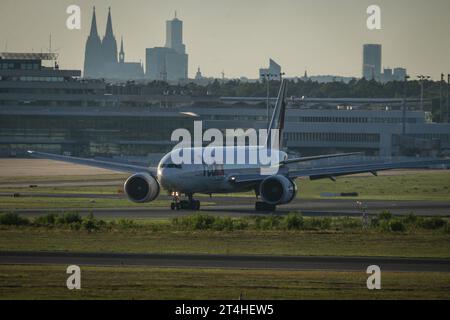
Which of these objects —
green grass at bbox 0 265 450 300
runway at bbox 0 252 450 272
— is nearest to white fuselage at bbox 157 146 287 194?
runway at bbox 0 252 450 272

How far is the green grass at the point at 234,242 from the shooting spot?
50.5m

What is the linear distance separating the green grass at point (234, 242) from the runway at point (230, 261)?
165 cm

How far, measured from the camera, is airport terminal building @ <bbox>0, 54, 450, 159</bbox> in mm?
Result: 170500

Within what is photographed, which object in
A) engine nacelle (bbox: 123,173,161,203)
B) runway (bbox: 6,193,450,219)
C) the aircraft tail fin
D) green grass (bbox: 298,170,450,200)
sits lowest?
green grass (bbox: 298,170,450,200)

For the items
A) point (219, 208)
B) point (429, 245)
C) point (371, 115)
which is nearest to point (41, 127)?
point (371, 115)

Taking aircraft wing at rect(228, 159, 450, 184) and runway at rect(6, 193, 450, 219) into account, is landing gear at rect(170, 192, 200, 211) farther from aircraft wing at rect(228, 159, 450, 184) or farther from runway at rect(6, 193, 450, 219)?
aircraft wing at rect(228, 159, 450, 184)

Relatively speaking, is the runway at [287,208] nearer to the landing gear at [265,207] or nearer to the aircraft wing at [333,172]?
the landing gear at [265,207]

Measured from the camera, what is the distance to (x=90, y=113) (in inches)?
7052

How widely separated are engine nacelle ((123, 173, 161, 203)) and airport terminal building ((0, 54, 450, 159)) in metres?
90.3

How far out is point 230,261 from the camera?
46.8 m

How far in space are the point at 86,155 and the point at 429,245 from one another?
12107 cm

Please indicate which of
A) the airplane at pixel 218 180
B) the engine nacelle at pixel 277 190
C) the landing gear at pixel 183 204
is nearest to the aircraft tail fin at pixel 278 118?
the airplane at pixel 218 180
